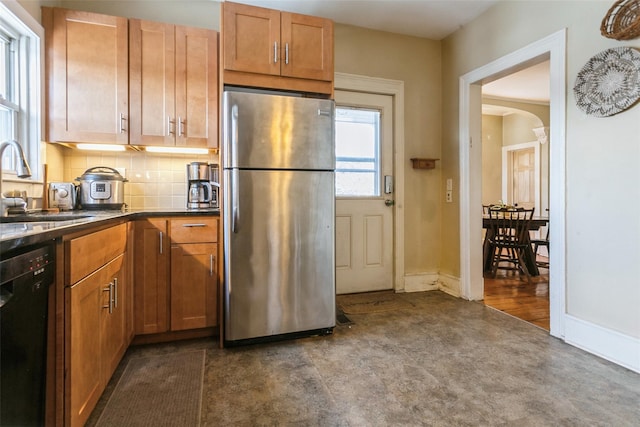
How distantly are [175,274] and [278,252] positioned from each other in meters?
0.70

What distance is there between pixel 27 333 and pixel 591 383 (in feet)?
8.09

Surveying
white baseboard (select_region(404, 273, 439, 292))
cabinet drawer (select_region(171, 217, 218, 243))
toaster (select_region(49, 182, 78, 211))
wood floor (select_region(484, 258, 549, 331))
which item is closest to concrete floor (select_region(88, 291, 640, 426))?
wood floor (select_region(484, 258, 549, 331))

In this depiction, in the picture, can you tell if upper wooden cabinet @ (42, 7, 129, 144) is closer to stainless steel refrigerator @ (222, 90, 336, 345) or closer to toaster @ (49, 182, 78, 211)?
toaster @ (49, 182, 78, 211)

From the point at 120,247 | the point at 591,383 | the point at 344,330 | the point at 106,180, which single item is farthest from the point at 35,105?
the point at 591,383

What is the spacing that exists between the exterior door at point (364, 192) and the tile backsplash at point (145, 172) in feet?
4.34

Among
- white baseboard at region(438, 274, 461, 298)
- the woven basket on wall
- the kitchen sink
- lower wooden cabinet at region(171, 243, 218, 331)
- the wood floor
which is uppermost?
the woven basket on wall

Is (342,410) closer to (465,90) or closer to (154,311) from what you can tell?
(154,311)

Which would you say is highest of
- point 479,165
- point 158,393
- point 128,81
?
point 128,81

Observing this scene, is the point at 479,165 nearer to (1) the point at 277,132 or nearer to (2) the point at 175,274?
(1) the point at 277,132

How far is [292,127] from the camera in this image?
2.15 metres

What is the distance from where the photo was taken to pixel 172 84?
2.43m

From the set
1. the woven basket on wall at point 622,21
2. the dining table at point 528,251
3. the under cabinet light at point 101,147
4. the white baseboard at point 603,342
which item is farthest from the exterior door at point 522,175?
the under cabinet light at point 101,147

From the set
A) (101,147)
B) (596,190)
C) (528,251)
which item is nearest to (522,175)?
(528,251)

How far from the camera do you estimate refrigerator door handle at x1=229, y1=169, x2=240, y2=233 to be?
2061mm
